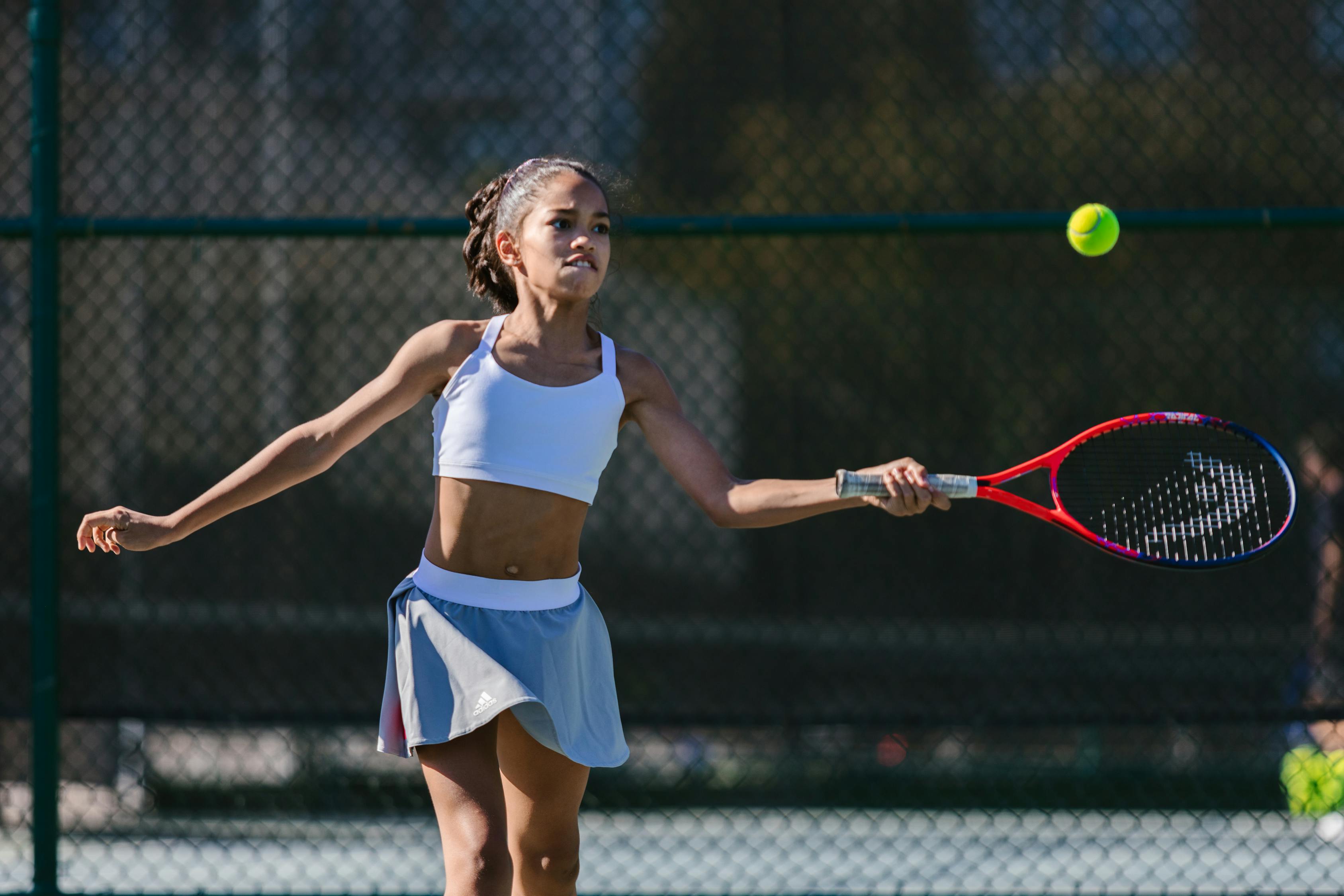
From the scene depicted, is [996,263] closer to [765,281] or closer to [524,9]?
[765,281]

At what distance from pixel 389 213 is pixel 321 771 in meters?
1.98

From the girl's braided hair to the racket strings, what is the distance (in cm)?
110

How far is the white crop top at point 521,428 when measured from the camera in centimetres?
213

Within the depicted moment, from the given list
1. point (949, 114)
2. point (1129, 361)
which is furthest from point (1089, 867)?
point (949, 114)

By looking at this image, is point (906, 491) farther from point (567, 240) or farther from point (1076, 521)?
point (567, 240)

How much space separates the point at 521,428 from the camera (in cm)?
213

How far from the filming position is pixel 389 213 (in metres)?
4.56

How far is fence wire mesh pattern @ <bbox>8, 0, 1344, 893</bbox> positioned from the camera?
13.1 feet

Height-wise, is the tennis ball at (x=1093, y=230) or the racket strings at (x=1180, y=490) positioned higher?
the tennis ball at (x=1093, y=230)

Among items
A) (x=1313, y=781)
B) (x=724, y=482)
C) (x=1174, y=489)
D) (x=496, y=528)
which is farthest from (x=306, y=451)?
(x=1313, y=781)

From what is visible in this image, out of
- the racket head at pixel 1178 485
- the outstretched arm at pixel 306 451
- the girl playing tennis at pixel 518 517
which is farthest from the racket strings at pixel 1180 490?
the outstretched arm at pixel 306 451

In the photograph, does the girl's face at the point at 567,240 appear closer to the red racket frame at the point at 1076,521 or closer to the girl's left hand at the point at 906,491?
the girl's left hand at the point at 906,491

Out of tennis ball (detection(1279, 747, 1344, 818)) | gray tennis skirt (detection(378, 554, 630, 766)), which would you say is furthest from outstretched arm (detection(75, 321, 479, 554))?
tennis ball (detection(1279, 747, 1344, 818))

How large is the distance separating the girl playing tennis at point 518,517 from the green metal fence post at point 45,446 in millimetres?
1080
